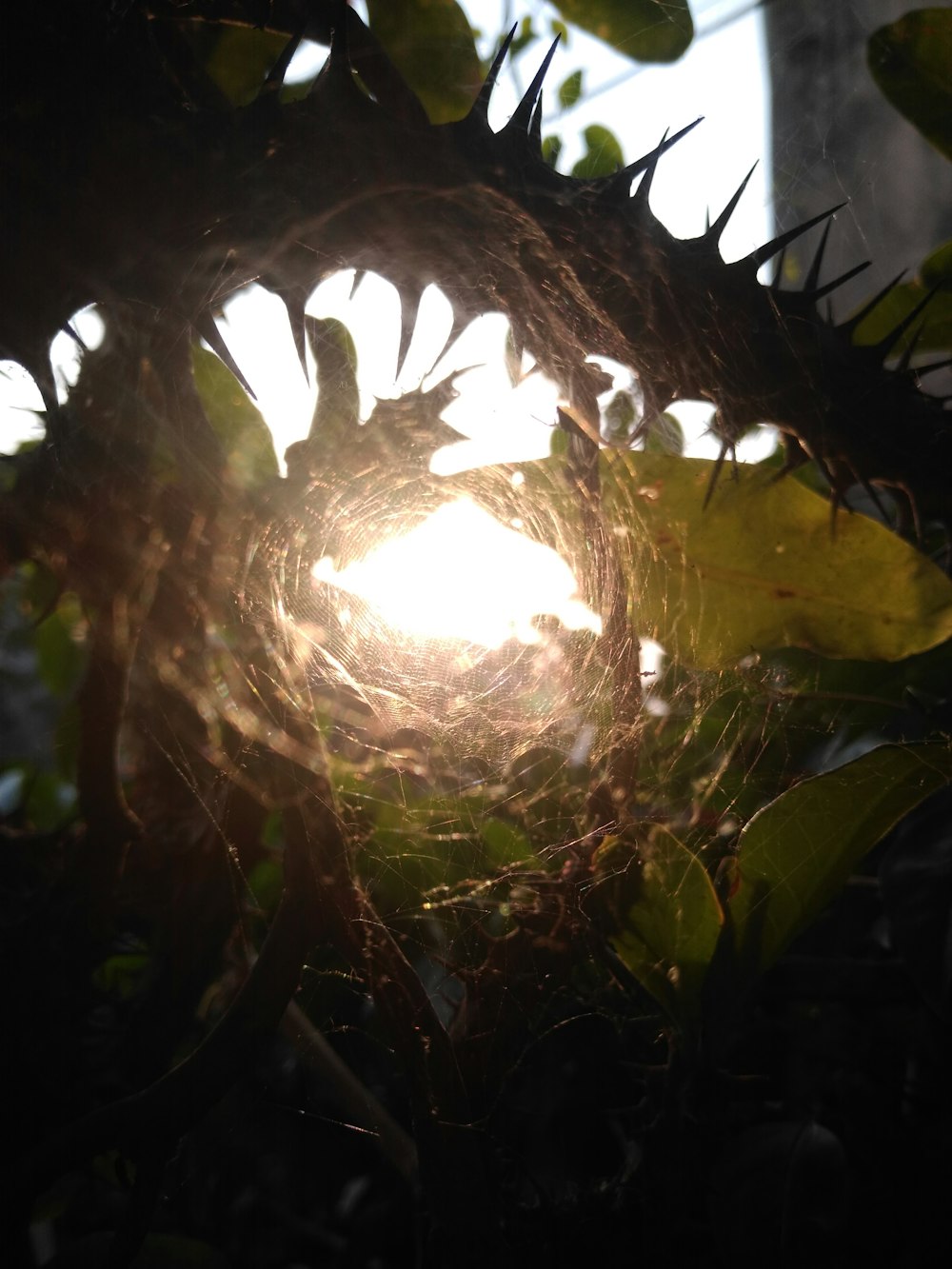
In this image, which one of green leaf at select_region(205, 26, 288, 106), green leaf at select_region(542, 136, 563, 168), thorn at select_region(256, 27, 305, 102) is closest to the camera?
thorn at select_region(256, 27, 305, 102)

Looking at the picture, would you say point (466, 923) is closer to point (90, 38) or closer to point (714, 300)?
point (714, 300)

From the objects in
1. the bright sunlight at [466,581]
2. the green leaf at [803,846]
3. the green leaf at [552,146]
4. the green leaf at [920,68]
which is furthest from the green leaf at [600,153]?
the green leaf at [803,846]

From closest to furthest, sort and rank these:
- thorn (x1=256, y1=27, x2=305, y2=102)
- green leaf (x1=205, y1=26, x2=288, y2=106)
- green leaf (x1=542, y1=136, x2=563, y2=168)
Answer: thorn (x1=256, y1=27, x2=305, y2=102), green leaf (x1=205, y1=26, x2=288, y2=106), green leaf (x1=542, y1=136, x2=563, y2=168)

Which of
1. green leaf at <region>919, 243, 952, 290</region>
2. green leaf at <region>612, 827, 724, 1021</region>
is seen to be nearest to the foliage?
green leaf at <region>612, 827, 724, 1021</region>

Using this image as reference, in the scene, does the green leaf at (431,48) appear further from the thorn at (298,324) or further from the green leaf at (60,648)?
the green leaf at (60,648)

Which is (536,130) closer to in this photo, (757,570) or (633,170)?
(633,170)

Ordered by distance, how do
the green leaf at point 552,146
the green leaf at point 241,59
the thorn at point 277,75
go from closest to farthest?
1. the thorn at point 277,75
2. the green leaf at point 241,59
3. the green leaf at point 552,146

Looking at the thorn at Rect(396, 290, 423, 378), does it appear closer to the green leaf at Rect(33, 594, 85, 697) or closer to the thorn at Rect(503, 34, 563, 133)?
the thorn at Rect(503, 34, 563, 133)
